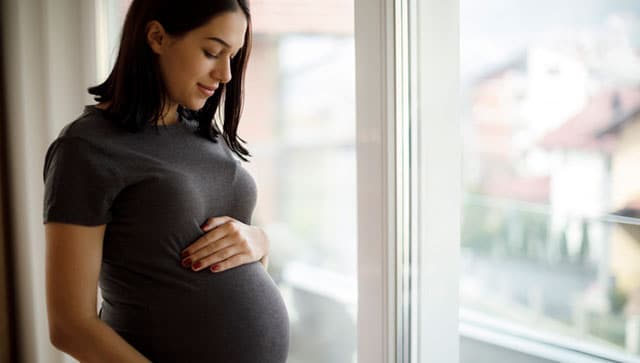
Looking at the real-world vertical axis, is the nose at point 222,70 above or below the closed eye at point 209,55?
below

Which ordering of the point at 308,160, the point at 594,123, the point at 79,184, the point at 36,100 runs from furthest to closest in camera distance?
the point at 36,100 < the point at 308,160 < the point at 594,123 < the point at 79,184

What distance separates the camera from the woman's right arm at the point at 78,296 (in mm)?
1081

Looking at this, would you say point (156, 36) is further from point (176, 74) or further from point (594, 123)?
point (594, 123)

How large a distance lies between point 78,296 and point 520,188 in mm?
784

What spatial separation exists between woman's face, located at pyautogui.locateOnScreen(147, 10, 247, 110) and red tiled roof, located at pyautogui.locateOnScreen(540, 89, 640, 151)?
0.57m

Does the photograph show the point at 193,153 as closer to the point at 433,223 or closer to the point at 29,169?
the point at 433,223

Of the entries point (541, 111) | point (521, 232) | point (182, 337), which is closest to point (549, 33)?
point (541, 111)

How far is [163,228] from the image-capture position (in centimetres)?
117

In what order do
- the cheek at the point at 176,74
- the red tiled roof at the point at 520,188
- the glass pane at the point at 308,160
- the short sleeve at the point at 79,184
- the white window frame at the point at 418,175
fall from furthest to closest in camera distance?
the glass pane at the point at 308,160 → the white window frame at the point at 418,175 → the red tiled roof at the point at 520,188 → the cheek at the point at 176,74 → the short sleeve at the point at 79,184

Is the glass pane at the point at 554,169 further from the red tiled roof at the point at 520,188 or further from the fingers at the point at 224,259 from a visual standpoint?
the fingers at the point at 224,259

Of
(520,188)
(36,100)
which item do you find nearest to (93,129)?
(520,188)

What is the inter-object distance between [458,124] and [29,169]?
1614 millimetres

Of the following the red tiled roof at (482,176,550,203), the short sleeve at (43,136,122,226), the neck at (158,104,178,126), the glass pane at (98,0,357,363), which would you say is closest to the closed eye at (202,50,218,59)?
the neck at (158,104,178,126)

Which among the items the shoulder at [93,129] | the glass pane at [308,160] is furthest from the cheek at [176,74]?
the glass pane at [308,160]
